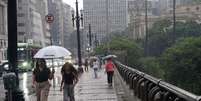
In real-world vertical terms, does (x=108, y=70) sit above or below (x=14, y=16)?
below

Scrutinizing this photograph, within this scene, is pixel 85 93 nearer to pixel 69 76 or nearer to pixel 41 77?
pixel 69 76

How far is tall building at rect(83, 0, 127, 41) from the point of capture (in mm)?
150675

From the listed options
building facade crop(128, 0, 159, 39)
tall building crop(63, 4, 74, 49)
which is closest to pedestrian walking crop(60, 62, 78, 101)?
building facade crop(128, 0, 159, 39)

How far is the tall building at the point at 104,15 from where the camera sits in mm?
150675

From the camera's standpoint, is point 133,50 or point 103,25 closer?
point 133,50

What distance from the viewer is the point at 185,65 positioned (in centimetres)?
6438

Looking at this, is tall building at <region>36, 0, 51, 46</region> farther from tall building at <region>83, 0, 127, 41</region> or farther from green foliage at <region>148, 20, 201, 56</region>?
green foliage at <region>148, 20, 201, 56</region>

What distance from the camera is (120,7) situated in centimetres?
16562

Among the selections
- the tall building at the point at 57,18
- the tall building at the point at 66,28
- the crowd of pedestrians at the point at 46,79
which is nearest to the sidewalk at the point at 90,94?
the crowd of pedestrians at the point at 46,79

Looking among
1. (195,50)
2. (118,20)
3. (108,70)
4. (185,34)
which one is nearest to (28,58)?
(195,50)

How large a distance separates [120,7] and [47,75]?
Answer: 492 ft

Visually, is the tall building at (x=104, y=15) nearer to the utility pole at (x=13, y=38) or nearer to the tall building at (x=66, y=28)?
the tall building at (x=66, y=28)

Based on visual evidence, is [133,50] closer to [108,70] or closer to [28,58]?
[28,58]

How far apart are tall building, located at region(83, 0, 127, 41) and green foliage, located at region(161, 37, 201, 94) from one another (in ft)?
230
